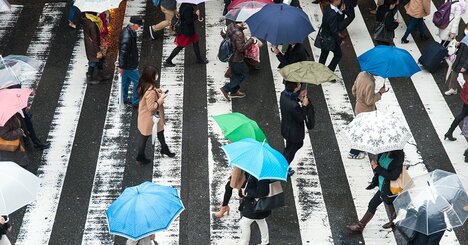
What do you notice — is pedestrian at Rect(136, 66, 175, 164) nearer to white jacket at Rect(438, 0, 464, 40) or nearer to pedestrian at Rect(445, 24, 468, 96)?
pedestrian at Rect(445, 24, 468, 96)

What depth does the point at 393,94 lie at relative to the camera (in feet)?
41.1

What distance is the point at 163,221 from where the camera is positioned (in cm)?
711

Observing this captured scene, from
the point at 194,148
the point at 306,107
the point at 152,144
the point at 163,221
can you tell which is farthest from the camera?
the point at 194,148

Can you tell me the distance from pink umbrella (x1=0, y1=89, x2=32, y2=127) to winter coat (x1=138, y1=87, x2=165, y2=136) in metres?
1.64

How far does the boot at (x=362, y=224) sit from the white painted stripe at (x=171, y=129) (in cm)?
246

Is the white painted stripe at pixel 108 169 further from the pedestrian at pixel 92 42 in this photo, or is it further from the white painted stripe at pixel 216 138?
the white painted stripe at pixel 216 138

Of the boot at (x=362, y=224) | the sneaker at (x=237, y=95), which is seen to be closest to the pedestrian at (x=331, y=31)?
the sneaker at (x=237, y=95)

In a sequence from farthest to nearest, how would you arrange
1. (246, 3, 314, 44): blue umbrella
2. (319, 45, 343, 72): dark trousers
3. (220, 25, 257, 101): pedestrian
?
(319, 45, 343, 72): dark trousers → (220, 25, 257, 101): pedestrian → (246, 3, 314, 44): blue umbrella

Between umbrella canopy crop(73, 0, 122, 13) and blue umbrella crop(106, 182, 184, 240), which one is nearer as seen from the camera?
blue umbrella crop(106, 182, 184, 240)

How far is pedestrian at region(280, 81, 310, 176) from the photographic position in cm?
934

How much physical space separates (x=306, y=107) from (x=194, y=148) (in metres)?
2.51

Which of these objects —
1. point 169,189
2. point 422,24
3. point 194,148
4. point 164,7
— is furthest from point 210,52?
point 169,189

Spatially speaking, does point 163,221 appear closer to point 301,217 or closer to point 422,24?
point 301,217

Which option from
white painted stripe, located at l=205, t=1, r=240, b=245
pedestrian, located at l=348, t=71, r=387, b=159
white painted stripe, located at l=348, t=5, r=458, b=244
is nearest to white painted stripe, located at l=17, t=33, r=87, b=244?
white painted stripe, located at l=205, t=1, r=240, b=245
